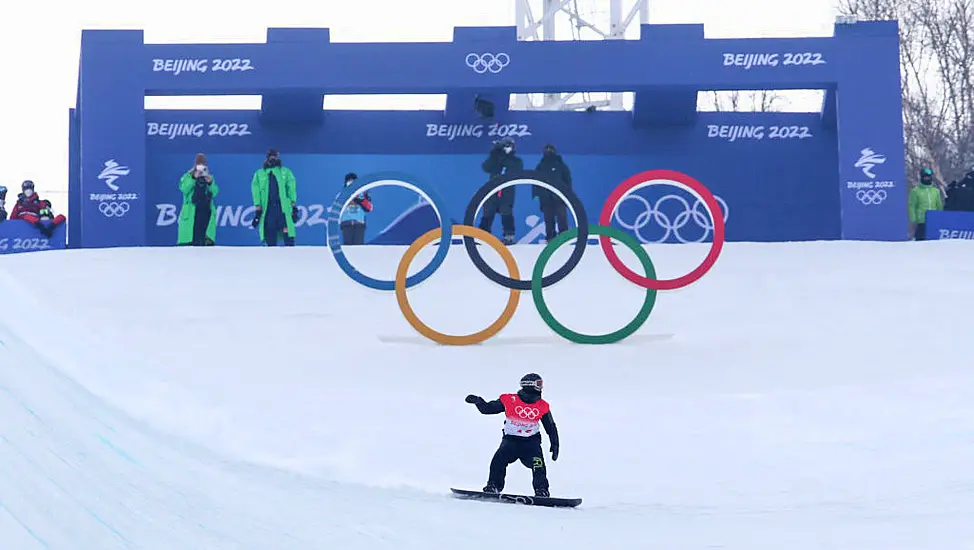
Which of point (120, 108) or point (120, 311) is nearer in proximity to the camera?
point (120, 311)

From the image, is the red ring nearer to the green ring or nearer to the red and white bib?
the green ring

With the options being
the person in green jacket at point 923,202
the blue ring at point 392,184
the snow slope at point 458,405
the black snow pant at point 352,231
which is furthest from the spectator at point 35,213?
the person in green jacket at point 923,202

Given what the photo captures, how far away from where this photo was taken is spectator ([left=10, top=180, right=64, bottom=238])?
17.9 m

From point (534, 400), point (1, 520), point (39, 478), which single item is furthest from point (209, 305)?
point (1, 520)

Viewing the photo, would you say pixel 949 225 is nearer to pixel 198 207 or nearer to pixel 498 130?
pixel 498 130

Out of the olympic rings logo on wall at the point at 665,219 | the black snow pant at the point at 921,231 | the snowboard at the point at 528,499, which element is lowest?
the snowboard at the point at 528,499

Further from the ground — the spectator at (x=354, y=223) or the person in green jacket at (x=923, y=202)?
the person in green jacket at (x=923, y=202)

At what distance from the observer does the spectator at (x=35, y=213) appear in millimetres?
17922

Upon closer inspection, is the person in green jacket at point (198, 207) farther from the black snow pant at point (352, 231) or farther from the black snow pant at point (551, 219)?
the black snow pant at point (551, 219)

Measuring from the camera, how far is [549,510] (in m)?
6.77

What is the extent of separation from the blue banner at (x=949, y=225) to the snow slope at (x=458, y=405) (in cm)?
357

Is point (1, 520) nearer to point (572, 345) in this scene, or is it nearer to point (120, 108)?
point (572, 345)

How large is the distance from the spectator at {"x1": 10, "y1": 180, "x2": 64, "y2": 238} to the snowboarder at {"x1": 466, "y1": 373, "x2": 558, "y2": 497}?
41.2 feet

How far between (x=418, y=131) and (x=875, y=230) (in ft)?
23.9
